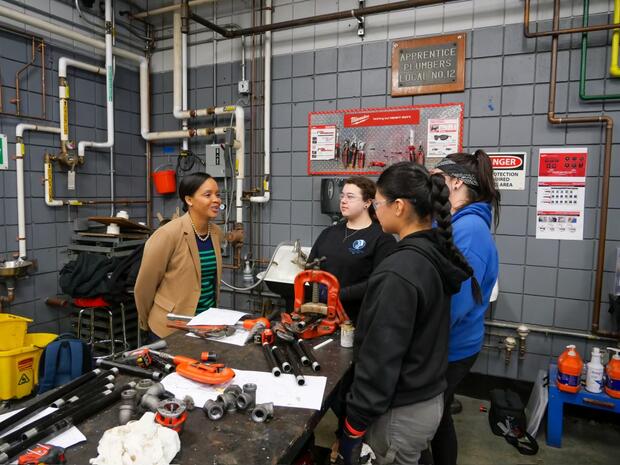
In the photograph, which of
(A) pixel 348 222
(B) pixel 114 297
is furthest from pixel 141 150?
(A) pixel 348 222

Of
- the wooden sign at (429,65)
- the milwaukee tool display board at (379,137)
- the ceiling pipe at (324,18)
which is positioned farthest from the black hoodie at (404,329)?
the ceiling pipe at (324,18)

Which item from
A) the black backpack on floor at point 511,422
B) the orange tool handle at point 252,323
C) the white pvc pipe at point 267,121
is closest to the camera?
the orange tool handle at point 252,323

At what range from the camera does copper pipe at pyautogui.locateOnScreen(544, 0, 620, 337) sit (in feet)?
8.41

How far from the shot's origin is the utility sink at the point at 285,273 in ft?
10.4

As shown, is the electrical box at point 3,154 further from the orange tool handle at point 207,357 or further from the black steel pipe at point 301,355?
the black steel pipe at point 301,355

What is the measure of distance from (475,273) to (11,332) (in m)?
2.93

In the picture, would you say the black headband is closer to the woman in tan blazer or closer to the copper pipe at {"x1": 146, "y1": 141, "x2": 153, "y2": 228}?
the woman in tan blazer

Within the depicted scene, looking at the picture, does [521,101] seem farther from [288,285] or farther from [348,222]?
[288,285]

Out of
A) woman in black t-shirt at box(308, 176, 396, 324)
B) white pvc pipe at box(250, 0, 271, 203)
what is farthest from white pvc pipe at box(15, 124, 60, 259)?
woman in black t-shirt at box(308, 176, 396, 324)

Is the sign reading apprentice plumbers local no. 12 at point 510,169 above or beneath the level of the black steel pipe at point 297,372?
above

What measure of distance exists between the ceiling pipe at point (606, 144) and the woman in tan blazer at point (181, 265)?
225 cm

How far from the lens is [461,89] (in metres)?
2.95

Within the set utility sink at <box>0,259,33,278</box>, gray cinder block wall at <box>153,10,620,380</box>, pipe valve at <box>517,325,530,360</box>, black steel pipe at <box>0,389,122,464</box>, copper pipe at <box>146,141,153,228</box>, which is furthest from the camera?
copper pipe at <box>146,141,153,228</box>

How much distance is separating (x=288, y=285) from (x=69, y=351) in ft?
4.81
